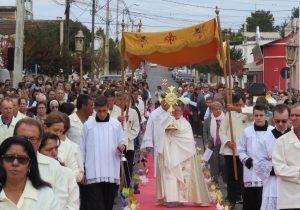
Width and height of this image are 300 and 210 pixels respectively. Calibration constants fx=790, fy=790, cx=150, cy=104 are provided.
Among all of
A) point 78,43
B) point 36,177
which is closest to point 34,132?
point 36,177

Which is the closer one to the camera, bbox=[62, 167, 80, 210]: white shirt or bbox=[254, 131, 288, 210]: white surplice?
bbox=[62, 167, 80, 210]: white shirt

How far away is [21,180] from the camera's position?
4938 mm

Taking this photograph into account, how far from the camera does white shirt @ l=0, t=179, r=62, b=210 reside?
192 inches

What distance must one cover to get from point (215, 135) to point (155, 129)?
3.69 ft

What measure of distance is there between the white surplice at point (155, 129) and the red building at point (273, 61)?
4893cm

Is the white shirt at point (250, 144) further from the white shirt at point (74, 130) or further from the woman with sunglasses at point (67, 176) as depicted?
the woman with sunglasses at point (67, 176)

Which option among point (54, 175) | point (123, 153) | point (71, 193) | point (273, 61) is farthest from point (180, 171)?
point (273, 61)

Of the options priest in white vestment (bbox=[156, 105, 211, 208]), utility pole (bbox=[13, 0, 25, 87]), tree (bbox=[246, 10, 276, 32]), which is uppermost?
tree (bbox=[246, 10, 276, 32])

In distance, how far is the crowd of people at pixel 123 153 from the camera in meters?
5.01

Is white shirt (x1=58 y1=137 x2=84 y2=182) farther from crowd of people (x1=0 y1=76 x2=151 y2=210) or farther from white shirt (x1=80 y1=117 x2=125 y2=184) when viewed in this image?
white shirt (x1=80 y1=117 x2=125 y2=184)

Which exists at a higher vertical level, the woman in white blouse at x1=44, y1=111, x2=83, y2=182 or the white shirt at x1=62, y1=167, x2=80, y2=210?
the woman in white blouse at x1=44, y1=111, x2=83, y2=182

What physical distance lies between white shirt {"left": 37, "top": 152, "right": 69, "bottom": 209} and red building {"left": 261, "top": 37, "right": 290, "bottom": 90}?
190 feet

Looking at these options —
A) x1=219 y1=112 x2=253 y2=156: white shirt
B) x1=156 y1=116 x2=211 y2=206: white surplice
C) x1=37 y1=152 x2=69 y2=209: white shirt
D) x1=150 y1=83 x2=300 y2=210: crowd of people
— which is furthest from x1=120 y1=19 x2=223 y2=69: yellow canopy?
x1=37 y1=152 x2=69 y2=209: white shirt

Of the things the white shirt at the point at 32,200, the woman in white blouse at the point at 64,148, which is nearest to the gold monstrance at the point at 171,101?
the woman in white blouse at the point at 64,148
